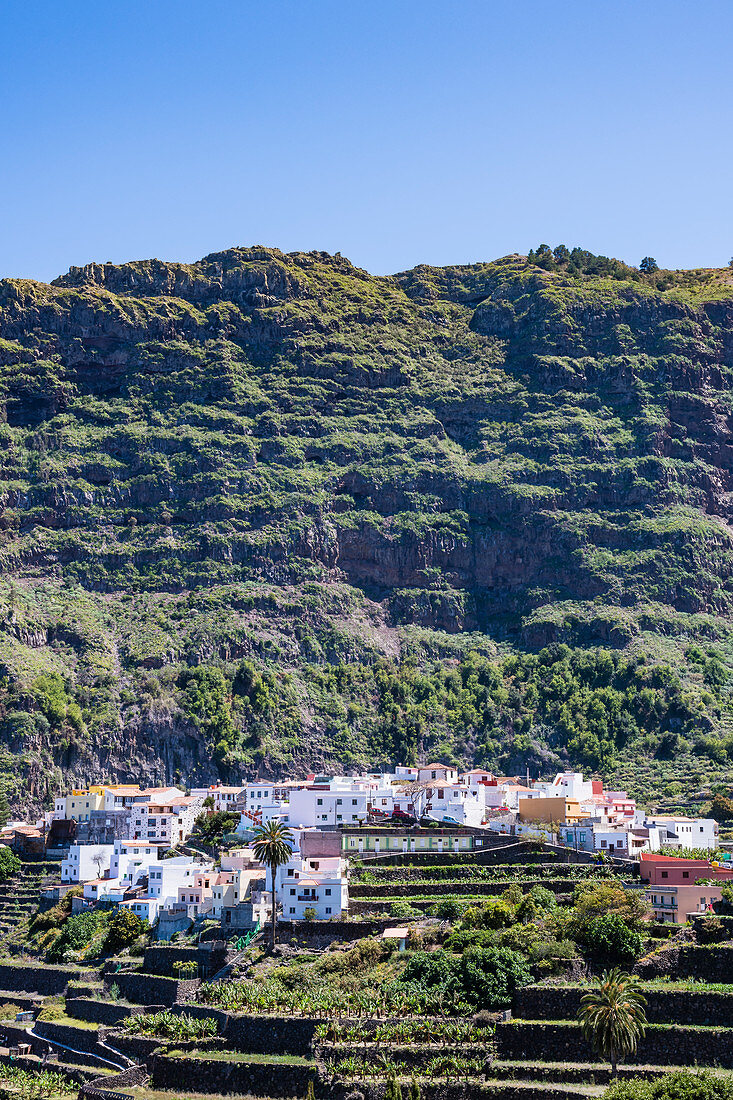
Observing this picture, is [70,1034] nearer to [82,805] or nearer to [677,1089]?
[82,805]

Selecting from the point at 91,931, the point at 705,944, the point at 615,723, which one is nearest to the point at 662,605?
the point at 615,723

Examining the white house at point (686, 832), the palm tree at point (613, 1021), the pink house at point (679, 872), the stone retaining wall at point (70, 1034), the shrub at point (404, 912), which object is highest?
the white house at point (686, 832)

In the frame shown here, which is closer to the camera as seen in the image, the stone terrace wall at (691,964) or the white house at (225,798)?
the stone terrace wall at (691,964)

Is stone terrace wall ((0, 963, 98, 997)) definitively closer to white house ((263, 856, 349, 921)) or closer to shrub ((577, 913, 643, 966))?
white house ((263, 856, 349, 921))

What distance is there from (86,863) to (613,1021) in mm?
51190

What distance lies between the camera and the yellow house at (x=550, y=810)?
353 feet

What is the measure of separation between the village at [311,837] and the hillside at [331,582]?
22.8 m

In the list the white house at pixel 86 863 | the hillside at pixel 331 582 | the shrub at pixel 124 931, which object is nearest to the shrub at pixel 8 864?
the white house at pixel 86 863

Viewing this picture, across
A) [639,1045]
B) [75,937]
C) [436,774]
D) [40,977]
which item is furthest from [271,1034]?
[436,774]

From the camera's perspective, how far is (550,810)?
109 metres

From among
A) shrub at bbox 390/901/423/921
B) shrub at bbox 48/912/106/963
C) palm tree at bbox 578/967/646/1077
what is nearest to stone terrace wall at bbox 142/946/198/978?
shrub at bbox 48/912/106/963

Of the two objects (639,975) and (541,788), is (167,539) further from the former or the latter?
(639,975)

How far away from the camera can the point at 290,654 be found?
553 ft

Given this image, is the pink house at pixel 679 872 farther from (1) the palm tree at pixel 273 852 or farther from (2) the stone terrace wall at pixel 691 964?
(1) the palm tree at pixel 273 852
